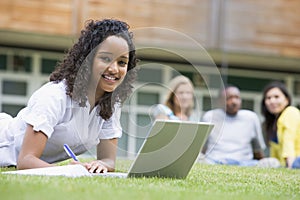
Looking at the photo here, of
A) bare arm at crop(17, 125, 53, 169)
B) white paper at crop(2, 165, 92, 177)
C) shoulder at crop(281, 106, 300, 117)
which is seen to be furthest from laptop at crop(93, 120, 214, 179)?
shoulder at crop(281, 106, 300, 117)

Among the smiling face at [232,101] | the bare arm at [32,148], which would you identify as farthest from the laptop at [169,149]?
the smiling face at [232,101]

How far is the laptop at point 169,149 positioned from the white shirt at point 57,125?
42 centimetres

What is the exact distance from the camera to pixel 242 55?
16.0 m

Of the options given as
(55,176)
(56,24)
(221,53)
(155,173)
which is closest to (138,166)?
(155,173)

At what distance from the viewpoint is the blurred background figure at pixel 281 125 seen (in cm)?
888

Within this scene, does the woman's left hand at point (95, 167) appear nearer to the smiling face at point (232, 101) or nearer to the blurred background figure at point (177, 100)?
the blurred background figure at point (177, 100)

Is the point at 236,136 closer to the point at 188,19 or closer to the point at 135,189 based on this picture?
Result: the point at 188,19

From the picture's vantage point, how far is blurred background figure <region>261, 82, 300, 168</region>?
8.88 m

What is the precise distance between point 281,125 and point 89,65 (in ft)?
16.1

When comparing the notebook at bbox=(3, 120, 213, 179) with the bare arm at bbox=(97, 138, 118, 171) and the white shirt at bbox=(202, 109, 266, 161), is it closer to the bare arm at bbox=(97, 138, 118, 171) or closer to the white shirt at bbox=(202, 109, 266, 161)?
the bare arm at bbox=(97, 138, 118, 171)

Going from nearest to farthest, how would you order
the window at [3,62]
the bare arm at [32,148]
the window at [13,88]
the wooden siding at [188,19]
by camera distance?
the bare arm at [32,148] < the wooden siding at [188,19] < the window at [3,62] < the window at [13,88]

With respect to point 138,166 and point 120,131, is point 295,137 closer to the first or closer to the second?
point 120,131

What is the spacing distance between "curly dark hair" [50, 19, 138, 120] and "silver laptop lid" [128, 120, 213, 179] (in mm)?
562

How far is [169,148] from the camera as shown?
433 cm
